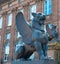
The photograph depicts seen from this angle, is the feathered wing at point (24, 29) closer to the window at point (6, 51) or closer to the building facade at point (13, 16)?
the building facade at point (13, 16)

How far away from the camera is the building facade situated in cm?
2403

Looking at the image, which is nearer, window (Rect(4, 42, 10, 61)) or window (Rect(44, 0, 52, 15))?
window (Rect(44, 0, 52, 15))

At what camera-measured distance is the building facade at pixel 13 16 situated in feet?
78.8

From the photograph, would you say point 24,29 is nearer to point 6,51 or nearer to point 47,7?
point 47,7

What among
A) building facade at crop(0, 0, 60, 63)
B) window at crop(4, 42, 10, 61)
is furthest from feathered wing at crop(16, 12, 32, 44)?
window at crop(4, 42, 10, 61)

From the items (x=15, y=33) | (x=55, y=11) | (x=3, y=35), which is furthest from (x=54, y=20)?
(x=3, y=35)

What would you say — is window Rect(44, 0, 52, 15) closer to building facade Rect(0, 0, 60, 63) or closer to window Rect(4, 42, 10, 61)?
building facade Rect(0, 0, 60, 63)

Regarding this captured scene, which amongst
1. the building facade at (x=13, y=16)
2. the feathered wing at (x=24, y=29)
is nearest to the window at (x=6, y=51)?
the building facade at (x=13, y=16)

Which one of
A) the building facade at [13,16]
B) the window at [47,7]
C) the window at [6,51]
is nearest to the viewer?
the building facade at [13,16]

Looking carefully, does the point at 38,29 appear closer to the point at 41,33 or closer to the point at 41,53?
the point at 41,33

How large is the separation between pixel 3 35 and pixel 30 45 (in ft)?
80.1

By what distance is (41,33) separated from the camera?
7.15 metres

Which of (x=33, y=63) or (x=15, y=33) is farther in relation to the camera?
(x=15, y=33)

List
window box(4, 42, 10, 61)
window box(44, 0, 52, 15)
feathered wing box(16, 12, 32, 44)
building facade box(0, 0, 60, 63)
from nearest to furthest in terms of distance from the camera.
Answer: feathered wing box(16, 12, 32, 44) → building facade box(0, 0, 60, 63) → window box(44, 0, 52, 15) → window box(4, 42, 10, 61)
